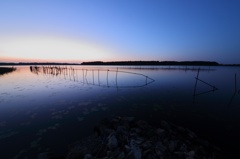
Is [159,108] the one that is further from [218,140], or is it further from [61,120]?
[61,120]

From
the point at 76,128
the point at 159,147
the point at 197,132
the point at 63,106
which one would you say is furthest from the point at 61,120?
the point at 197,132

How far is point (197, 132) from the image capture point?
9906 mm

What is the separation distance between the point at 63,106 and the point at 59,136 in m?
6.22

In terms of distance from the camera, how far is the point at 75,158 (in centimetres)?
639

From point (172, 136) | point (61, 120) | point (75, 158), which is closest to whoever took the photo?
point (75, 158)

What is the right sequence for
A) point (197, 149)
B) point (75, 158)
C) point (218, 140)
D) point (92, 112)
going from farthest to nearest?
point (92, 112) → point (218, 140) → point (197, 149) → point (75, 158)

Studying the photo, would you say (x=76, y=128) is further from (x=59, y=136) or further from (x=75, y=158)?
(x=75, y=158)

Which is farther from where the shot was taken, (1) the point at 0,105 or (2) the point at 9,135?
(1) the point at 0,105

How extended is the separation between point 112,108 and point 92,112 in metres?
2.17

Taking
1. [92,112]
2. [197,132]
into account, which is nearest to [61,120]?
[92,112]

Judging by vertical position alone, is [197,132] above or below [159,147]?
below

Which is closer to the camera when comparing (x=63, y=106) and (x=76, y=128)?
(x=76, y=128)

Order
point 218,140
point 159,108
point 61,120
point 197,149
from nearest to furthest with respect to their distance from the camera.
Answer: point 197,149 → point 218,140 → point 61,120 → point 159,108

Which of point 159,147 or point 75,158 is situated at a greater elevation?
point 159,147
